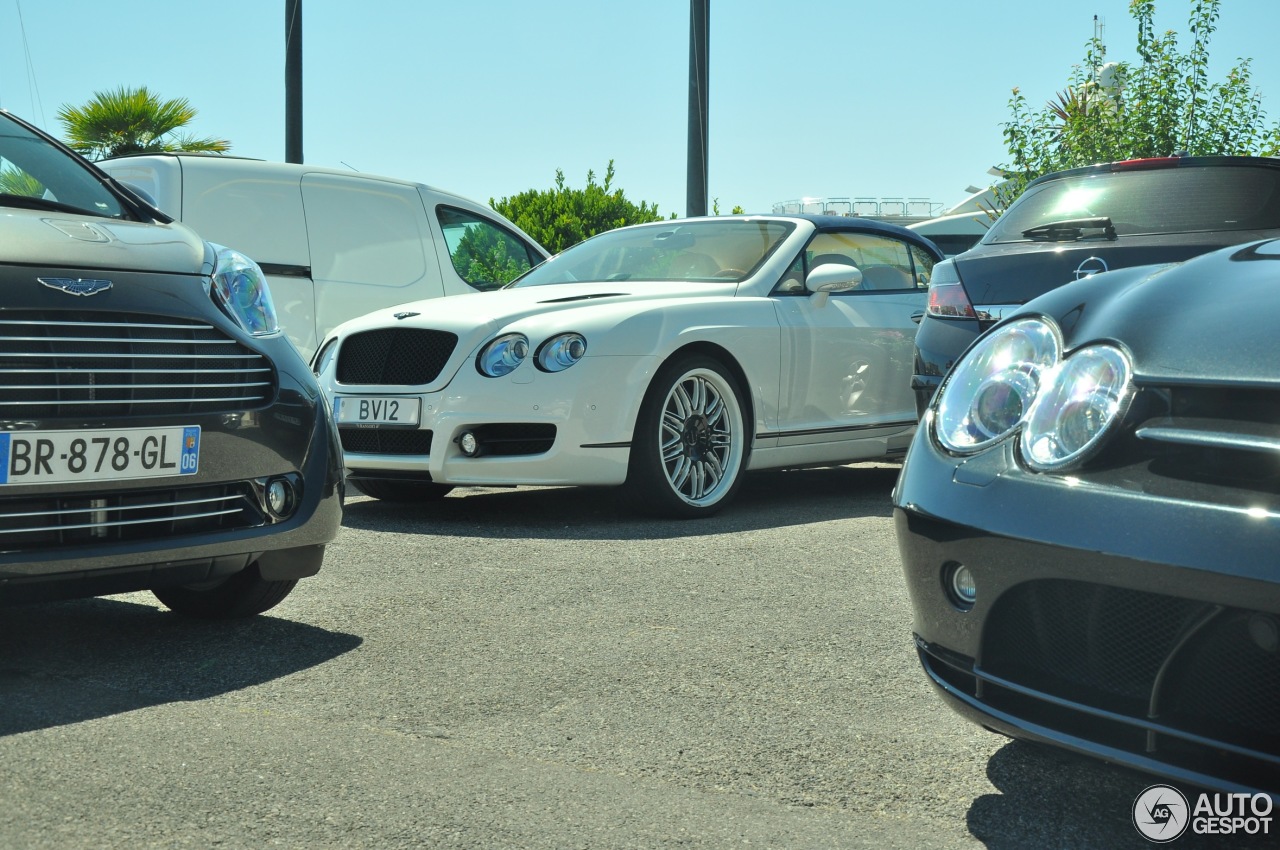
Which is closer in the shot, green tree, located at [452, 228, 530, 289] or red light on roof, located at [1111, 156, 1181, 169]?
red light on roof, located at [1111, 156, 1181, 169]

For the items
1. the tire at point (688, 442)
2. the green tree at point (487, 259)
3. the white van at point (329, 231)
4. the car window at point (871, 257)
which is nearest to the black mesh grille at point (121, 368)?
the tire at point (688, 442)

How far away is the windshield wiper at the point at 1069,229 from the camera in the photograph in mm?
4914

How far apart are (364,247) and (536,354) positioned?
2.94m

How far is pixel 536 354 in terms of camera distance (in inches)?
222

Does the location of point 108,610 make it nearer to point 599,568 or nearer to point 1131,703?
point 599,568

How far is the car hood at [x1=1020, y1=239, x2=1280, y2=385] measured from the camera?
2.09m

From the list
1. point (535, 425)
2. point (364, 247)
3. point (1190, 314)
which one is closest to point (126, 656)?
point (535, 425)

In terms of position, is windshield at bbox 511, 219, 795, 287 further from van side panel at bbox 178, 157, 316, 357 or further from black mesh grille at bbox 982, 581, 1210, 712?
black mesh grille at bbox 982, 581, 1210, 712

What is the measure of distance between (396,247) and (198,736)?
19.4 feet

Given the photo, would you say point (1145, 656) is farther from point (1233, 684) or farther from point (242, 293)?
point (242, 293)

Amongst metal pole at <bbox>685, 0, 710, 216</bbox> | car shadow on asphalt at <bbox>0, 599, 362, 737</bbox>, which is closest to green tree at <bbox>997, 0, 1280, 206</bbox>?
metal pole at <bbox>685, 0, 710, 216</bbox>

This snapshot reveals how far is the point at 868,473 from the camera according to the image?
26.1 ft

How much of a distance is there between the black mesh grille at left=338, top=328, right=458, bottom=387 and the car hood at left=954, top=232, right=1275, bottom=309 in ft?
6.85

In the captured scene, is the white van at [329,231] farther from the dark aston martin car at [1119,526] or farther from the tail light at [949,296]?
the dark aston martin car at [1119,526]
